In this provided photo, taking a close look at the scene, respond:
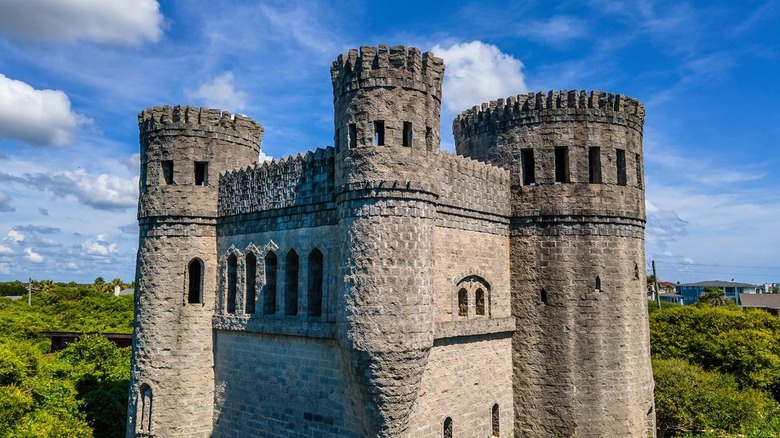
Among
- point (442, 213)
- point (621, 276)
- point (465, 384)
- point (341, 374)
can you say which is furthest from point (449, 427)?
point (621, 276)

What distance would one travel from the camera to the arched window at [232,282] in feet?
70.1

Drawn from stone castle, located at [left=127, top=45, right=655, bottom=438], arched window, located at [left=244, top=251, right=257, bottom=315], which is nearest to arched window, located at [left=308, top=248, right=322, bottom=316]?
stone castle, located at [left=127, top=45, right=655, bottom=438]

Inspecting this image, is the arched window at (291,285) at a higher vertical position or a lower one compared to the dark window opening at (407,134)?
lower

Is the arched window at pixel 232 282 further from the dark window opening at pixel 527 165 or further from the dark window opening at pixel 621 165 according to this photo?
the dark window opening at pixel 621 165

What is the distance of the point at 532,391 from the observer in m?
20.1

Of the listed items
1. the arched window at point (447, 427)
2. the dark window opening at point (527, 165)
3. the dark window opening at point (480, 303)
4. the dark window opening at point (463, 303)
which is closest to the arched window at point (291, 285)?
the dark window opening at point (463, 303)

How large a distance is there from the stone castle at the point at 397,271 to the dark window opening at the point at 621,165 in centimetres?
5

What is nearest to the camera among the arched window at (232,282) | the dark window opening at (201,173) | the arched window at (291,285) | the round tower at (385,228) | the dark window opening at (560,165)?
the round tower at (385,228)

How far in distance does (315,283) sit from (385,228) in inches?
158

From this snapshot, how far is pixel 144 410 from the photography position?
829 inches

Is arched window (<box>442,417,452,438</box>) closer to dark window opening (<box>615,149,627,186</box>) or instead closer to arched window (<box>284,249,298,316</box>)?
arched window (<box>284,249,298,316</box>)

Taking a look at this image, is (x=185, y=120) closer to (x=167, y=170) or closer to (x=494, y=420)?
(x=167, y=170)

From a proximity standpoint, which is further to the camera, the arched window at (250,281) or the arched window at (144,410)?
the arched window at (144,410)

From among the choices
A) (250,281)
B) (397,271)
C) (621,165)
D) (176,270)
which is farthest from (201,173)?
(621,165)
